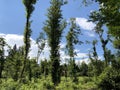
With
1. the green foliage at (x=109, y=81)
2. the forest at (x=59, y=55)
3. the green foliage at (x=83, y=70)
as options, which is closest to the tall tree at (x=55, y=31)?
the forest at (x=59, y=55)

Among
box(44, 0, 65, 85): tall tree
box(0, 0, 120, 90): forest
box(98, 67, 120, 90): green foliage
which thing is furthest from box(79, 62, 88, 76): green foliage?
box(98, 67, 120, 90): green foliage

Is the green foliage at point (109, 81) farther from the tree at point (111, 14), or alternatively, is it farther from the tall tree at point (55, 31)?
the tall tree at point (55, 31)

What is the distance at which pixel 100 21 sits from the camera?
1895cm

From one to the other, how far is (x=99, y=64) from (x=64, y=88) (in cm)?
4650

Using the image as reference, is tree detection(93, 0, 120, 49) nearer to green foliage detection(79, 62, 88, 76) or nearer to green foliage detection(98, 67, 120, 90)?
green foliage detection(98, 67, 120, 90)

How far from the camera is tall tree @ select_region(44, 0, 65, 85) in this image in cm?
5228

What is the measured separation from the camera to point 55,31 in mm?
54250

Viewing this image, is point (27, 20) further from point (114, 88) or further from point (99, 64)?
point (99, 64)

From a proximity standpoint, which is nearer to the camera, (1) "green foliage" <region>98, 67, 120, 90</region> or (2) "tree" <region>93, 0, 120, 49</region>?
(2) "tree" <region>93, 0, 120, 49</region>

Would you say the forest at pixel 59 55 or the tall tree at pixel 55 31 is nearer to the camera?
the forest at pixel 59 55

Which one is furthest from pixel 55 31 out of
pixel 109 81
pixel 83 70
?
pixel 83 70

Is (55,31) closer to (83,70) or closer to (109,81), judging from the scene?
(109,81)

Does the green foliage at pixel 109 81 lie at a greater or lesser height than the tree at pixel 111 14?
lesser

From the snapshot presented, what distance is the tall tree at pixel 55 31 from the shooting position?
52.3m
